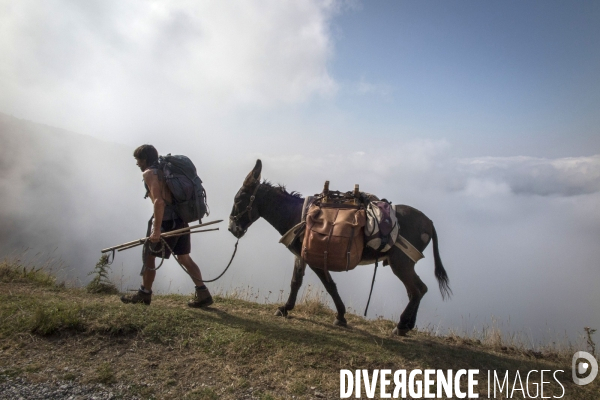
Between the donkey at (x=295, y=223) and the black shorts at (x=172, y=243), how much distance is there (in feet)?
2.45

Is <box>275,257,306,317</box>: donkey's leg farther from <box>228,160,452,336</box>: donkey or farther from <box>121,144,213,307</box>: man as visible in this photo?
<box>121,144,213,307</box>: man

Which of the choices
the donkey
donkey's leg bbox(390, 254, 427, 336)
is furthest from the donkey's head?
donkey's leg bbox(390, 254, 427, 336)

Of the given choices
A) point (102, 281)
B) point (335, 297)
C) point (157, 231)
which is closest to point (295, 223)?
point (335, 297)

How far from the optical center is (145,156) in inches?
216

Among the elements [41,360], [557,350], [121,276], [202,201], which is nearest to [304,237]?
[202,201]

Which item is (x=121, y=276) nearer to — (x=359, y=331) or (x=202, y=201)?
(x=202, y=201)

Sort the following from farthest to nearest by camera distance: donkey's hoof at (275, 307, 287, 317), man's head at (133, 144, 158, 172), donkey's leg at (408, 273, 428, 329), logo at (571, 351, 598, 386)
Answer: donkey's hoof at (275, 307, 287, 317) < man's head at (133, 144, 158, 172) < donkey's leg at (408, 273, 428, 329) < logo at (571, 351, 598, 386)

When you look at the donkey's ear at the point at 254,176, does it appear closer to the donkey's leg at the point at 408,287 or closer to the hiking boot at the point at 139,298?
the hiking boot at the point at 139,298

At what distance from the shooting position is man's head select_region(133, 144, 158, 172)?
5473 mm

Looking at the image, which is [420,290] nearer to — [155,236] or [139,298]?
[155,236]

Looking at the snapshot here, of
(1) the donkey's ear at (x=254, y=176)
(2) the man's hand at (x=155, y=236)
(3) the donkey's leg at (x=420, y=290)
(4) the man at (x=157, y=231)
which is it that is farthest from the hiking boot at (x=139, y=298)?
(3) the donkey's leg at (x=420, y=290)

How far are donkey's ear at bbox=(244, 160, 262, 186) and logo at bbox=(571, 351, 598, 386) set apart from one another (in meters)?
4.95

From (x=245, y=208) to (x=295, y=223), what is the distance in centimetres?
88

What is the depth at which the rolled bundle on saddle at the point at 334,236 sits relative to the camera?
4.83 m
